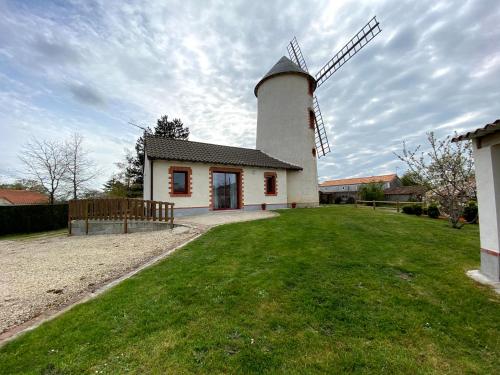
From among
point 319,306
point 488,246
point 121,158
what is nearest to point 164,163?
point 319,306

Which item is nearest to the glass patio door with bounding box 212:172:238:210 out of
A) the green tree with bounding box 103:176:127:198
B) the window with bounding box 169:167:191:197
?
the window with bounding box 169:167:191:197

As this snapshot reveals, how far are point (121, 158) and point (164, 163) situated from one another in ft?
69.2

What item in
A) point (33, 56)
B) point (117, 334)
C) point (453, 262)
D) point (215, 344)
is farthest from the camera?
point (33, 56)

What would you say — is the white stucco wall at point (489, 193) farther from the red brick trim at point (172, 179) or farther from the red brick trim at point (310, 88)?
the red brick trim at point (310, 88)

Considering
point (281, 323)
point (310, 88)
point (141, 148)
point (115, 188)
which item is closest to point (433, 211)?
point (310, 88)

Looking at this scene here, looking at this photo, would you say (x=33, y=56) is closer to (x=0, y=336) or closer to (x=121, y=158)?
(x=0, y=336)

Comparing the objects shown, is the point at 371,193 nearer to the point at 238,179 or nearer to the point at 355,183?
the point at 238,179

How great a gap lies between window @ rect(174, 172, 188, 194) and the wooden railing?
2651 mm

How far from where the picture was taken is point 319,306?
3.27 metres

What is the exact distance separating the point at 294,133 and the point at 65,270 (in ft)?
55.0

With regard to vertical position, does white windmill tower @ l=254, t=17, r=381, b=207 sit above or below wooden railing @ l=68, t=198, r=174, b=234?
above

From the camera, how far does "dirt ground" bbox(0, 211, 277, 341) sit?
3838 mm

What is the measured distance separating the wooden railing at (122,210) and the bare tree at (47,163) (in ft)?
52.6

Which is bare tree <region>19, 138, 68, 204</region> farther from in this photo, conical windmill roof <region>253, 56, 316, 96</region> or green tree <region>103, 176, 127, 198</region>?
conical windmill roof <region>253, 56, 316, 96</region>
